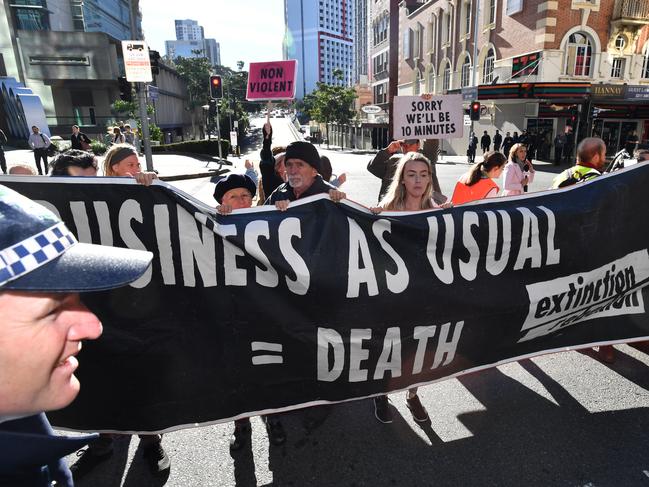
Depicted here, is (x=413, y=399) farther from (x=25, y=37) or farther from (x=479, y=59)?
(x=25, y=37)

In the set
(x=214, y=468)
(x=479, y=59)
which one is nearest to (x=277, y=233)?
(x=214, y=468)

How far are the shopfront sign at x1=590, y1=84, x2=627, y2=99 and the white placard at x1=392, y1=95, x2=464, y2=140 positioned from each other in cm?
2135

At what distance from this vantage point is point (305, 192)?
12.2 ft

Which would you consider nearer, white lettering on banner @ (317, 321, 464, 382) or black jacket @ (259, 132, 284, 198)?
white lettering on banner @ (317, 321, 464, 382)

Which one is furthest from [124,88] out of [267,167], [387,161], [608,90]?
[608,90]

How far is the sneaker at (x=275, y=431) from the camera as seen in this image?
3.08 metres

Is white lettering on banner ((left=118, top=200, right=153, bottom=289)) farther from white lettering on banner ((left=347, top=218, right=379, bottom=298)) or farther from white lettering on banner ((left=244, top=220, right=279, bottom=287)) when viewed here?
white lettering on banner ((left=347, top=218, right=379, bottom=298))

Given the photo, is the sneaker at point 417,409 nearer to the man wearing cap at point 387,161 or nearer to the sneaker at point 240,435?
the sneaker at point 240,435

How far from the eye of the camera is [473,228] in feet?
10.1

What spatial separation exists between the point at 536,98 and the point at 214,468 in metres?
27.1

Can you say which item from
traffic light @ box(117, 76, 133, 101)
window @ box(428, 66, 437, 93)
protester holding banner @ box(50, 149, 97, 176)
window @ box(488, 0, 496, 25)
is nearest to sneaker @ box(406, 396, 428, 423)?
protester holding banner @ box(50, 149, 97, 176)

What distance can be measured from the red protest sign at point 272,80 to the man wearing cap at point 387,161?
1609mm

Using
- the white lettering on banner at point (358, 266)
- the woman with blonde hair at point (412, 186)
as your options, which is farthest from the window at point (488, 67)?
the white lettering on banner at point (358, 266)

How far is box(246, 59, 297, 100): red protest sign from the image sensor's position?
6.33 meters
